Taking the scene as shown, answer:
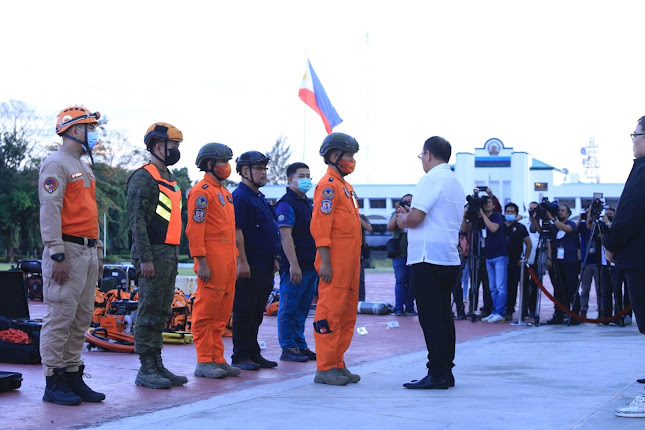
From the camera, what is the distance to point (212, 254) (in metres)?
7.20

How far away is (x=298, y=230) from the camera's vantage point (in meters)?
8.62

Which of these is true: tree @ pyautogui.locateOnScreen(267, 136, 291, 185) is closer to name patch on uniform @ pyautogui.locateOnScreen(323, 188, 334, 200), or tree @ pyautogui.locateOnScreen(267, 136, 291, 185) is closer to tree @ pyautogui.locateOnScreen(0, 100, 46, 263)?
tree @ pyautogui.locateOnScreen(0, 100, 46, 263)

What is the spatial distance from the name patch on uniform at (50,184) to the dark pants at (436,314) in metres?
2.94

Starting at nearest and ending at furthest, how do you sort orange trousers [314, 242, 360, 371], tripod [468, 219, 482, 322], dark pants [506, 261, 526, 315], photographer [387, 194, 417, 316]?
1. orange trousers [314, 242, 360, 371]
2. tripod [468, 219, 482, 322]
3. dark pants [506, 261, 526, 315]
4. photographer [387, 194, 417, 316]

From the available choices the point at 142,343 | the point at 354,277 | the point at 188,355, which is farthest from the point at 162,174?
the point at 188,355

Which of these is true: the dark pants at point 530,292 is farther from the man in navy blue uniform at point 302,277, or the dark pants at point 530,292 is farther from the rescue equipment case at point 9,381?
the rescue equipment case at point 9,381

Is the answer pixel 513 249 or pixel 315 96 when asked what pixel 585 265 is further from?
pixel 315 96

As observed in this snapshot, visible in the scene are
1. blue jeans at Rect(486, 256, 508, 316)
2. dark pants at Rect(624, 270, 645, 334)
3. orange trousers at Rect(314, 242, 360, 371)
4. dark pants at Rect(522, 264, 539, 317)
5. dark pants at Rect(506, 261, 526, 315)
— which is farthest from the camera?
dark pants at Rect(506, 261, 526, 315)

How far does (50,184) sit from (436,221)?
10.1 feet

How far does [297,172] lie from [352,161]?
161 cm

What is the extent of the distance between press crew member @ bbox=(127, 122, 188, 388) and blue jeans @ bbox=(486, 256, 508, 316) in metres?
7.64

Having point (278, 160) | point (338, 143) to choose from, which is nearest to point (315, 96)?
point (338, 143)

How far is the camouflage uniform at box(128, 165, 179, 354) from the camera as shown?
649 cm

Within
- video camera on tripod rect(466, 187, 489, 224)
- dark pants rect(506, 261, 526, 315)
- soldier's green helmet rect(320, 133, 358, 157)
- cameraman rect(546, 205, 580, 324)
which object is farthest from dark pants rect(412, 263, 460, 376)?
dark pants rect(506, 261, 526, 315)
